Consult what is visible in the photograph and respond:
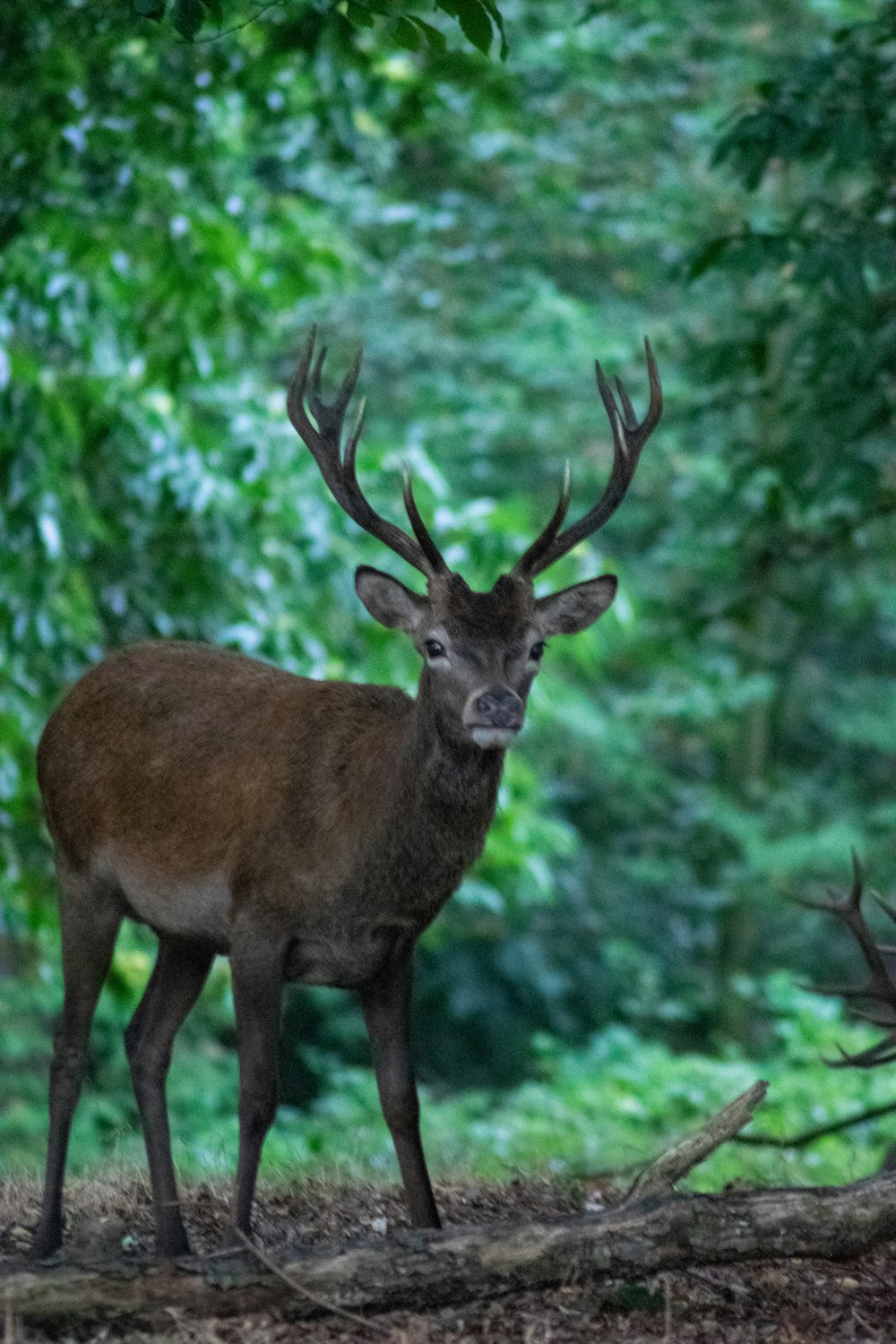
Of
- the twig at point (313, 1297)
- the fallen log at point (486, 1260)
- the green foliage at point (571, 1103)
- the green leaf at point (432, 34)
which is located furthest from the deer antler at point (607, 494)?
the green foliage at point (571, 1103)

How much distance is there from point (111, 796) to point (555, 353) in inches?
378

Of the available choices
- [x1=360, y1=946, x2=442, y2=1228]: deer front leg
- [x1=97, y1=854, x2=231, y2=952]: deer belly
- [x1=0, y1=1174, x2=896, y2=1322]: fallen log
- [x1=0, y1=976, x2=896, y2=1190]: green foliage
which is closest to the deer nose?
[x1=360, y1=946, x2=442, y2=1228]: deer front leg

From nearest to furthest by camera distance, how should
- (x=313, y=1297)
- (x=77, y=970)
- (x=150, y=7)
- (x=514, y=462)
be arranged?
1. (x=313, y=1297)
2. (x=150, y=7)
3. (x=77, y=970)
4. (x=514, y=462)

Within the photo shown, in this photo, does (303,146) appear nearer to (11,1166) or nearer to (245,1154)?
(11,1166)

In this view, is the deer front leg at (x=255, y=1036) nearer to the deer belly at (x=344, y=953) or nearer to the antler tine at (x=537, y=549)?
the deer belly at (x=344, y=953)

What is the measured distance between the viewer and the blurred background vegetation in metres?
6.80

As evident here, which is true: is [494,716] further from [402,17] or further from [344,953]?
[402,17]

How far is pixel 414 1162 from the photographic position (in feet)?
15.9

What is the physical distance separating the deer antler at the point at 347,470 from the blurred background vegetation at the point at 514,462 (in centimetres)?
92

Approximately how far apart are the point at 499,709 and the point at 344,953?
83 cm

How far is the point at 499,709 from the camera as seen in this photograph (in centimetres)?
445

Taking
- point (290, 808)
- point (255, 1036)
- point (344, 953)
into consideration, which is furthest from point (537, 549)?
point (255, 1036)

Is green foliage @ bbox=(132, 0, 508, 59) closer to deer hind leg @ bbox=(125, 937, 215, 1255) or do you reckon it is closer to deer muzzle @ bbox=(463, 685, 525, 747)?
deer muzzle @ bbox=(463, 685, 525, 747)

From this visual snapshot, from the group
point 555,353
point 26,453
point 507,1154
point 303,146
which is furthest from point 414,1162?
point 555,353
